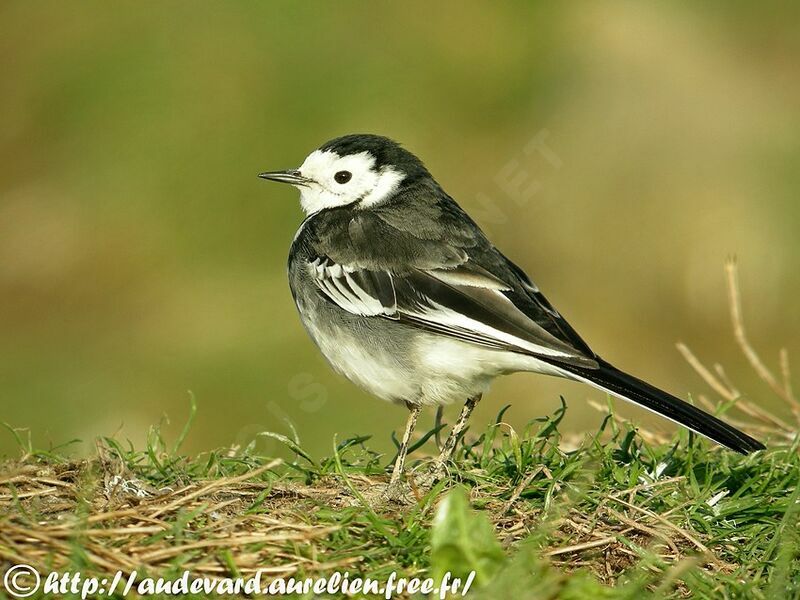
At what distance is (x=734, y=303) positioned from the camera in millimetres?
7906

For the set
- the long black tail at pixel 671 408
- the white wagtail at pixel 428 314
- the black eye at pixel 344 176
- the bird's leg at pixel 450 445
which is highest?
the black eye at pixel 344 176

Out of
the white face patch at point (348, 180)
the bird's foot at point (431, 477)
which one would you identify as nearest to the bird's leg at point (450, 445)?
the bird's foot at point (431, 477)

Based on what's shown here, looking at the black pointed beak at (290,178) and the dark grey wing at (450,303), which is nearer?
the dark grey wing at (450,303)

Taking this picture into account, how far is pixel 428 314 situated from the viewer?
661 cm

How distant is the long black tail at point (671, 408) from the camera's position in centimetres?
573

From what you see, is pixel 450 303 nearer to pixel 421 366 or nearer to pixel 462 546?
pixel 421 366

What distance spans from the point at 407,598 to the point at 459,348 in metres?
2.08

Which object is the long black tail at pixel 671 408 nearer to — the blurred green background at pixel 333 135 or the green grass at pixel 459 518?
the green grass at pixel 459 518

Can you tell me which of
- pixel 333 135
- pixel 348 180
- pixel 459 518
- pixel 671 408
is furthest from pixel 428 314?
pixel 333 135

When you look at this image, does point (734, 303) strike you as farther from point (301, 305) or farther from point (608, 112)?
point (608, 112)

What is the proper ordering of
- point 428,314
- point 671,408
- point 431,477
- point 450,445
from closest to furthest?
point 671,408
point 431,477
point 450,445
point 428,314

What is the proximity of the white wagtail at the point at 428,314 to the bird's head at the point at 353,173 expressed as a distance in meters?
0.16

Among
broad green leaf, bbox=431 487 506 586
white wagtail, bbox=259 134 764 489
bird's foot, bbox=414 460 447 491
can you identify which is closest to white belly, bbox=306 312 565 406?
white wagtail, bbox=259 134 764 489

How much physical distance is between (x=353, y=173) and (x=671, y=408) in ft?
10.3
